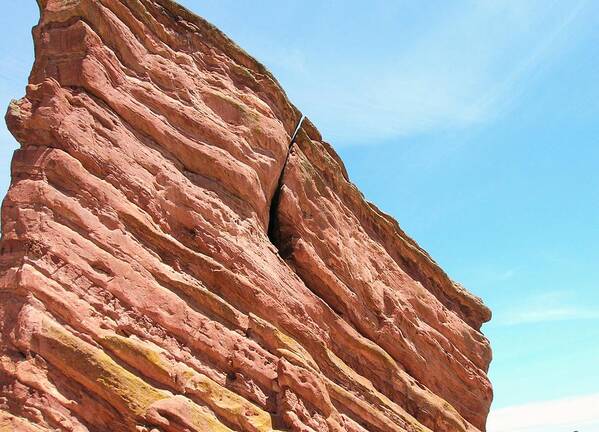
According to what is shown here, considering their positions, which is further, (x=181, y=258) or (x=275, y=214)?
(x=275, y=214)

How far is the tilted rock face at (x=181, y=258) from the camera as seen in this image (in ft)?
42.0

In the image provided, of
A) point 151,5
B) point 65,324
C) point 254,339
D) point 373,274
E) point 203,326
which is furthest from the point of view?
point 373,274

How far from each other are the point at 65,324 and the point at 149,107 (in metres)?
6.81

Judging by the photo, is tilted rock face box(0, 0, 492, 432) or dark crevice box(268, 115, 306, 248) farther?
dark crevice box(268, 115, 306, 248)

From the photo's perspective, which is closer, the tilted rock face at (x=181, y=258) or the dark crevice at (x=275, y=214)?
the tilted rock face at (x=181, y=258)

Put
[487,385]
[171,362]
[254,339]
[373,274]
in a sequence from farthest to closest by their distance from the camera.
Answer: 1. [487,385]
2. [373,274]
3. [254,339]
4. [171,362]

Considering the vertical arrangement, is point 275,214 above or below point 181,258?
above

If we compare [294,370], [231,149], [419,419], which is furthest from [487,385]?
[231,149]

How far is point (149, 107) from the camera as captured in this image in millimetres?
17266

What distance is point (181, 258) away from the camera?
16.0 metres

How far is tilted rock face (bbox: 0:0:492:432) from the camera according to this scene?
42.0ft

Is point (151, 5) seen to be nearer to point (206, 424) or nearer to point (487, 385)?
point (206, 424)

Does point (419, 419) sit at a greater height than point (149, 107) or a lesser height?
lesser

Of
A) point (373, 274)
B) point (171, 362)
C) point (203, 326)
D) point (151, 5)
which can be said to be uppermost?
point (151, 5)
